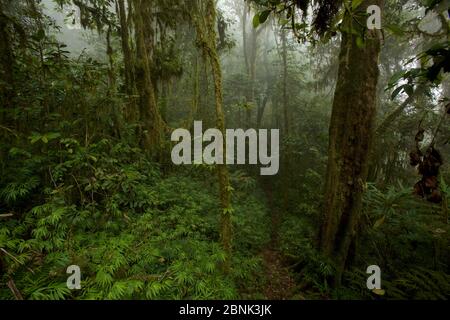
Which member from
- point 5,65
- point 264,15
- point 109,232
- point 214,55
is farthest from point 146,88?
point 264,15

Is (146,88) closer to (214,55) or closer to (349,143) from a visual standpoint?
(214,55)

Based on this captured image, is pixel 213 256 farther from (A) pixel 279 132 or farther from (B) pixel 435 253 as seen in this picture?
(A) pixel 279 132

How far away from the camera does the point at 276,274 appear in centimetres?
534

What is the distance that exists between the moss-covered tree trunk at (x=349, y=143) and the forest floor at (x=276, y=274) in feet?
2.94

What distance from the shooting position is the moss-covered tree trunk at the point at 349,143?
434cm

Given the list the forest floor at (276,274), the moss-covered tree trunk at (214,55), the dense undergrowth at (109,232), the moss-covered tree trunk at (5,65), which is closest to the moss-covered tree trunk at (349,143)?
the forest floor at (276,274)

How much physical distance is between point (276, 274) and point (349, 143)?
9.50 ft

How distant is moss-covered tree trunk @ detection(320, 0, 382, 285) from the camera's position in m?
4.34

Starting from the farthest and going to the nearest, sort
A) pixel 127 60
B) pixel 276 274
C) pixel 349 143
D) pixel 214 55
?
pixel 127 60, pixel 276 274, pixel 349 143, pixel 214 55

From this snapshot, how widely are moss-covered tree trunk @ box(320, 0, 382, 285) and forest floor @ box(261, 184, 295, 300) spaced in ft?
2.94

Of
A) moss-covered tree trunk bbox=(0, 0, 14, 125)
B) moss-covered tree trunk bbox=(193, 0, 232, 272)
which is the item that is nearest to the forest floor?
moss-covered tree trunk bbox=(193, 0, 232, 272)

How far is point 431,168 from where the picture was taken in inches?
79.0
